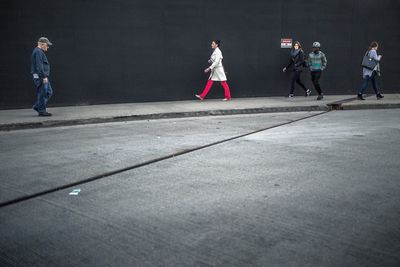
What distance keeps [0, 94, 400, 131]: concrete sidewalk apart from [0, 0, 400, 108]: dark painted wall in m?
0.71

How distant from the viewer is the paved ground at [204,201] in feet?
11.7

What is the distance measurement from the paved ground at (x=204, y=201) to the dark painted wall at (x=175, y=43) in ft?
15.9

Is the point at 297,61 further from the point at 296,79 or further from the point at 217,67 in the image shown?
the point at 217,67

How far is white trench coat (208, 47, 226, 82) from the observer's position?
1380 cm

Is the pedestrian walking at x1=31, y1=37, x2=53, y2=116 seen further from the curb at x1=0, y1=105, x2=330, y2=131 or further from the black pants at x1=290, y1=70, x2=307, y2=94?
the black pants at x1=290, y1=70, x2=307, y2=94

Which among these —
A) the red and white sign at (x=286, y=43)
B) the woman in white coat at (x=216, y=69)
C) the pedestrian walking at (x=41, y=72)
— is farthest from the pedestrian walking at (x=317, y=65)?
the pedestrian walking at (x=41, y=72)

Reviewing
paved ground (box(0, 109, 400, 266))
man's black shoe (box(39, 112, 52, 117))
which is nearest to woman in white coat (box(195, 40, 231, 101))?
man's black shoe (box(39, 112, 52, 117))

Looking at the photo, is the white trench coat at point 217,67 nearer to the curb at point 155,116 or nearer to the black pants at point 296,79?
the curb at point 155,116

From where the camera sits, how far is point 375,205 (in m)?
4.61

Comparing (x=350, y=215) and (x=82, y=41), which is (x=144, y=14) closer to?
(x=82, y=41)

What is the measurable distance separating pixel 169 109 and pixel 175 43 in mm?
3008

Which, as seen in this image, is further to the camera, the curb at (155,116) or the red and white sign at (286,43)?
the red and white sign at (286,43)

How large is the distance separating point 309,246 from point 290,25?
12990mm

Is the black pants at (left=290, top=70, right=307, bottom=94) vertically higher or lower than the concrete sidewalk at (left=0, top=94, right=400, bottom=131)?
higher
